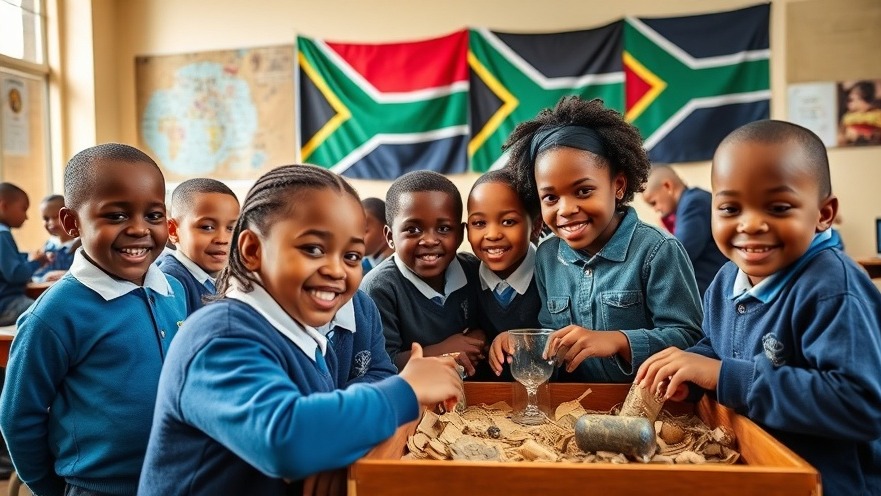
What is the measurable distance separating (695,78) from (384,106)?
2.42 meters

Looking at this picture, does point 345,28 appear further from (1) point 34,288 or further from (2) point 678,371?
(2) point 678,371

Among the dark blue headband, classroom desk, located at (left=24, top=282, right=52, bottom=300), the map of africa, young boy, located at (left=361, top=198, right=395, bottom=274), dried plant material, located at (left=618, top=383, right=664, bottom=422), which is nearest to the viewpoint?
dried plant material, located at (left=618, top=383, right=664, bottom=422)

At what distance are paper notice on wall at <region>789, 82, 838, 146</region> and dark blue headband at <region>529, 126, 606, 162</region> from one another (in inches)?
146

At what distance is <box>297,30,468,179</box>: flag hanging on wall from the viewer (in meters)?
5.09

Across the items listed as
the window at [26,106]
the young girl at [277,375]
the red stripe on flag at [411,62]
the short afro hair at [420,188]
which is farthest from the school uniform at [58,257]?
the young girl at [277,375]

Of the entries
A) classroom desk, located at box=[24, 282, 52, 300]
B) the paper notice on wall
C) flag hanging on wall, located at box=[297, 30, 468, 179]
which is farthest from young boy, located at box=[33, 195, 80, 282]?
the paper notice on wall

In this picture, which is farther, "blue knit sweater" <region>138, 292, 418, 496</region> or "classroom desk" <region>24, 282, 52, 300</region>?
"classroom desk" <region>24, 282, 52, 300</region>

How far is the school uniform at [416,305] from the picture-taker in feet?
5.34

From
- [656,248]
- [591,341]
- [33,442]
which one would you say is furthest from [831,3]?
[33,442]

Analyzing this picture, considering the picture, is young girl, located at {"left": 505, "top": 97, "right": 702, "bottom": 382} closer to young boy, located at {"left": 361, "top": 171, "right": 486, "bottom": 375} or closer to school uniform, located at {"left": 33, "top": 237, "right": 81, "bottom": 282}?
young boy, located at {"left": 361, "top": 171, "right": 486, "bottom": 375}

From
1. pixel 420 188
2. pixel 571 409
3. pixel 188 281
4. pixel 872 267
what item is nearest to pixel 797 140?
pixel 571 409

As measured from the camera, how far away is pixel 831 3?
4.44 meters

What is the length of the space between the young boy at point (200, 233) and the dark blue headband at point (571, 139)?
41.4 inches

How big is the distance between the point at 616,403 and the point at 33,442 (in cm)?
110
